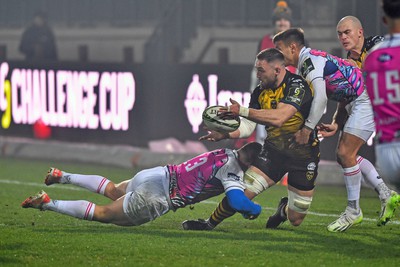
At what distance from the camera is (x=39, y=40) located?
77.9 ft

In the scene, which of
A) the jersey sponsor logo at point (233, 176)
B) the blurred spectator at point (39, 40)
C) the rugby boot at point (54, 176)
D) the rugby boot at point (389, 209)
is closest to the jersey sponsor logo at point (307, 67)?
the jersey sponsor logo at point (233, 176)

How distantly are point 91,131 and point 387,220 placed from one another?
902 cm

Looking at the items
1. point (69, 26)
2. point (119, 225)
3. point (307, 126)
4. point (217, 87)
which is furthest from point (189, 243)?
point (69, 26)

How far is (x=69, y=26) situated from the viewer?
30.2m

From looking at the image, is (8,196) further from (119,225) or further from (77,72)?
(77,72)

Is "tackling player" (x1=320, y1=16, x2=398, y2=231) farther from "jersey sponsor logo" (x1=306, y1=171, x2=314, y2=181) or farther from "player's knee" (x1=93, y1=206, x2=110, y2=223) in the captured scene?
"player's knee" (x1=93, y1=206, x2=110, y2=223)

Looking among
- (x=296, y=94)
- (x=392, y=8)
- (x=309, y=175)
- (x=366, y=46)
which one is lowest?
(x=309, y=175)

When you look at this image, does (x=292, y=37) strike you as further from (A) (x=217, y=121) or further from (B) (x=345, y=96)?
(A) (x=217, y=121)

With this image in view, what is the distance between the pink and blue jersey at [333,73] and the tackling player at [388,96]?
258 cm

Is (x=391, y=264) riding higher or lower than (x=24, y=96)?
higher

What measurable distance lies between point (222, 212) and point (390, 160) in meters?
2.87

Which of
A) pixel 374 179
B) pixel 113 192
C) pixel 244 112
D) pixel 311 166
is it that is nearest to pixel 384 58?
pixel 244 112

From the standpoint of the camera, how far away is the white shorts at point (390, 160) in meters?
8.45

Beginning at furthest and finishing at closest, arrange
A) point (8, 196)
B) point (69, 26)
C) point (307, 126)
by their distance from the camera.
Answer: point (69, 26) < point (8, 196) < point (307, 126)
